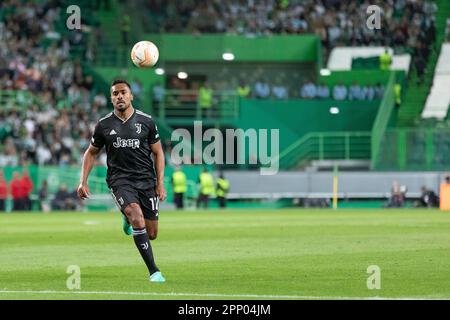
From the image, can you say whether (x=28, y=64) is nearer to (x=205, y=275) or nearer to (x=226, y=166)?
(x=226, y=166)

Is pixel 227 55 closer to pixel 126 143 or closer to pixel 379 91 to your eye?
pixel 379 91

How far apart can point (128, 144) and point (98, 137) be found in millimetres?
418

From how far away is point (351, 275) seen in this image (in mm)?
16719

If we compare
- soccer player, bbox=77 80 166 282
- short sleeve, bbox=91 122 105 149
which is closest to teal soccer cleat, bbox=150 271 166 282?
soccer player, bbox=77 80 166 282

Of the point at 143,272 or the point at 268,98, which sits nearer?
the point at 143,272

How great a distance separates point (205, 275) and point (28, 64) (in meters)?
36.8

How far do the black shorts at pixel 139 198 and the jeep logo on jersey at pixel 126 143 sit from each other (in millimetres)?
538

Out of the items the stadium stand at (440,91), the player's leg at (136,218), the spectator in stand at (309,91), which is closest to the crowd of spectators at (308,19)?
the stadium stand at (440,91)

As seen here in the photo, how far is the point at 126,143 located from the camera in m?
16.0
